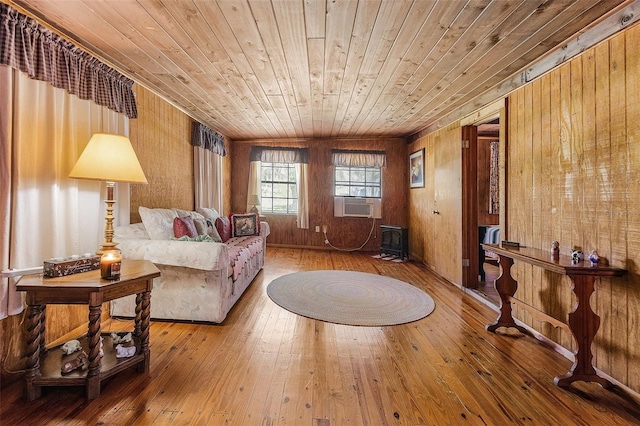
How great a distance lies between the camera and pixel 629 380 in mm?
1607

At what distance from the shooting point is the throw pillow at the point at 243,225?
4.09 m

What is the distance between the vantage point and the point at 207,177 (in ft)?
15.0

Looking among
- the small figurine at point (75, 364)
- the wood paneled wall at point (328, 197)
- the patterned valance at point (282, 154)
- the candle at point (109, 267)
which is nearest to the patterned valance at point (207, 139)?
the patterned valance at point (282, 154)

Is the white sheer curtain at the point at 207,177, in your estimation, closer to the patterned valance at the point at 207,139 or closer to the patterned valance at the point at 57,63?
the patterned valance at the point at 207,139

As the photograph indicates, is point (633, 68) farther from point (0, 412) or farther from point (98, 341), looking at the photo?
point (0, 412)

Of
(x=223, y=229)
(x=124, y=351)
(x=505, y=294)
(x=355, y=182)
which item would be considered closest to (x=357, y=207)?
(x=355, y=182)

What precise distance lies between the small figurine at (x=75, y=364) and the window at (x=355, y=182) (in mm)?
4826

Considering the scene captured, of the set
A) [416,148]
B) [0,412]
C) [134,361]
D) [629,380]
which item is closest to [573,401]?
[629,380]

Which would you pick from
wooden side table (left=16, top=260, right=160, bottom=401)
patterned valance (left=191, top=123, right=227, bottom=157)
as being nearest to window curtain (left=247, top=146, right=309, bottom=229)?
patterned valance (left=191, top=123, right=227, bottom=157)

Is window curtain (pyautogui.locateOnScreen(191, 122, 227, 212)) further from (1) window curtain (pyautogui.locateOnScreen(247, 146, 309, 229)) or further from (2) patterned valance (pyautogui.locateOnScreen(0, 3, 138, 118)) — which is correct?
(2) patterned valance (pyautogui.locateOnScreen(0, 3, 138, 118))

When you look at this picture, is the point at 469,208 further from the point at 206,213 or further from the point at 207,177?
the point at 207,177

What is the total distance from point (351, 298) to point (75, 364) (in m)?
2.27

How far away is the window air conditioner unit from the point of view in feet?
19.2

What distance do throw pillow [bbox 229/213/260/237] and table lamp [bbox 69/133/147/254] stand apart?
226cm
